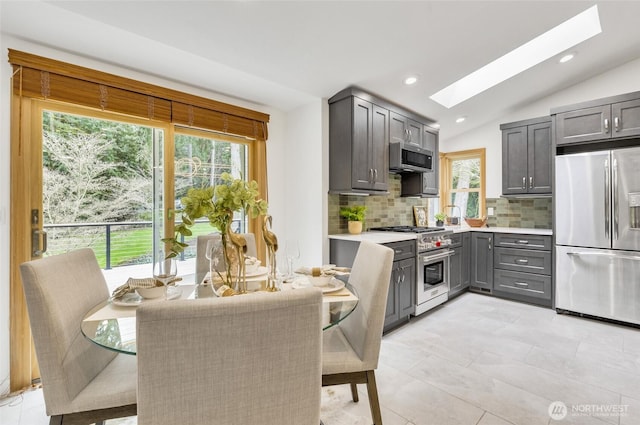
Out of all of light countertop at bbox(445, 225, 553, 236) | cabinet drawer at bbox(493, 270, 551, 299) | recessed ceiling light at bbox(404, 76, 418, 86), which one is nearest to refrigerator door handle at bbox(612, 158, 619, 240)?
light countertop at bbox(445, 225, 553, 236)

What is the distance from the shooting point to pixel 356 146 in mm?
→ 3039

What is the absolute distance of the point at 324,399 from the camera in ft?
6.34

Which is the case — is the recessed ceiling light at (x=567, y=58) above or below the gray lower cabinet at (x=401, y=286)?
above

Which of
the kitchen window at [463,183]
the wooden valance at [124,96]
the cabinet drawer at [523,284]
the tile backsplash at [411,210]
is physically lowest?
the cabinet drawer at [523,284]

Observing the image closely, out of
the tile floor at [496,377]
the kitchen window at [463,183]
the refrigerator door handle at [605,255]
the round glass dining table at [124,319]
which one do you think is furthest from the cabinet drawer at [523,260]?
the round glass dining table at [124,319]

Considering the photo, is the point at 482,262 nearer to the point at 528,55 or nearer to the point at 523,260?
the point at 523,260

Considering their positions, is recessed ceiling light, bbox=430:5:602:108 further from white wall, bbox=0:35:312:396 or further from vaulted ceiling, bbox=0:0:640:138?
white wall, bbox=0:35:312:396

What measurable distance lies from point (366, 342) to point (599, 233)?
3.21m

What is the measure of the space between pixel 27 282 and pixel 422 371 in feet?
7.80

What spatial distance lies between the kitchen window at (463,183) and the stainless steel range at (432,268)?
1468 mm

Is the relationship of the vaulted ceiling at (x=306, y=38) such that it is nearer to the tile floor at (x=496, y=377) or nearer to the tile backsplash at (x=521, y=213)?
the tile backsplash at (x=521, y=213)

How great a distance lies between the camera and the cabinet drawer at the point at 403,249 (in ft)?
9.61

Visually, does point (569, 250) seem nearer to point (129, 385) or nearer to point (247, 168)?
point (247, 168)

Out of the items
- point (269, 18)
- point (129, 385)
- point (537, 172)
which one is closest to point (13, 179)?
point (129, 385)
